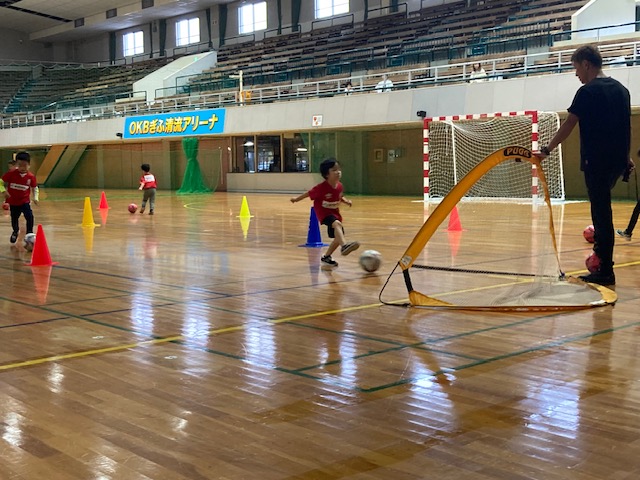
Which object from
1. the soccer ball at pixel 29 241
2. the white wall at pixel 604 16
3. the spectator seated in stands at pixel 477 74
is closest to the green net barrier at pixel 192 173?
the spectator seated in stands at pixel 477 74

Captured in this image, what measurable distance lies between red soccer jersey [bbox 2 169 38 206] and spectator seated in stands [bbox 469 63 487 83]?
16.9 m

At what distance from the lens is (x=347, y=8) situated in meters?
41.6

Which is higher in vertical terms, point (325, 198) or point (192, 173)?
point (192, 173)

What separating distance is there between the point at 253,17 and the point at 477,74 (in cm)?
2390

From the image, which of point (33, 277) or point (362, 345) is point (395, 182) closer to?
point (33, 277)

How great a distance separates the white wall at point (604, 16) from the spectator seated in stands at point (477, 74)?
349 centimetres

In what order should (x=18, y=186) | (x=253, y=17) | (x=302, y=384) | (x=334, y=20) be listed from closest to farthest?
1. (x=302, y=384)
2. (x=18, y=186)
3. (x=334, y=20)
4. (x=253, y=17)

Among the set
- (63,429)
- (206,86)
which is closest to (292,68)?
(206,86)

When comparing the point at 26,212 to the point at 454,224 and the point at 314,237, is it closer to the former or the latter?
the point at 314,237

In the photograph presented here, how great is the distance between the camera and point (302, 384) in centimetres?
431

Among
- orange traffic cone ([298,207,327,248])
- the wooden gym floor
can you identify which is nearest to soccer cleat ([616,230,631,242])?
the wooden gym floor

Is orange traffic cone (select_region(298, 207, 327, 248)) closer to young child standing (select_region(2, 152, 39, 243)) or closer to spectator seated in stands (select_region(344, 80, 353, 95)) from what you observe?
young child standing (select_region(2, 152, 39, 243))

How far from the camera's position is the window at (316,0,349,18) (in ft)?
137

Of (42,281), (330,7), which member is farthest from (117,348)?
(330,7)
